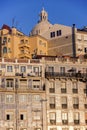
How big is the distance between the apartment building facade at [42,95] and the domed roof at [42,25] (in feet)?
89.2

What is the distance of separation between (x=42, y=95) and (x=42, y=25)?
35200mm

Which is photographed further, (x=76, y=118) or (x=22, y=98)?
(x=76, y=118)

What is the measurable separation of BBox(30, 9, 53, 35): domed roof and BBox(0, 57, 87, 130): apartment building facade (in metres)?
27.2

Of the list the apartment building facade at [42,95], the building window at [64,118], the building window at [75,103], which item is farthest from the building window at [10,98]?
the building window at [75,103]

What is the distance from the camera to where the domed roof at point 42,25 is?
105 meters

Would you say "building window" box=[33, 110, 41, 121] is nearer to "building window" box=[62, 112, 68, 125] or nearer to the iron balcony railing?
"building window" box=[62, 112, 68, 125]

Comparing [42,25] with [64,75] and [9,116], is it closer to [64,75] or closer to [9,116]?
[64,75]

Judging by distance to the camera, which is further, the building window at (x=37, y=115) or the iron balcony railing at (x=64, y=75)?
the iron balcony railing at (x=64, y=75)

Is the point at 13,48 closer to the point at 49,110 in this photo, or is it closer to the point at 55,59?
the point at 55,59

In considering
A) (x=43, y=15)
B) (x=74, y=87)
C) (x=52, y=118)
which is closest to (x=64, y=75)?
(x=74, y=87)

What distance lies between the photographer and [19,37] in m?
94.1

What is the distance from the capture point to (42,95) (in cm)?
7438

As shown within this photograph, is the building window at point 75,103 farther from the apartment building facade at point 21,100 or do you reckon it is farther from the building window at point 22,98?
the building window at point 22,98

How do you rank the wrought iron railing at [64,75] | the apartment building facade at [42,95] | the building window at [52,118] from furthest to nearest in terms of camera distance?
the wrought iron railing at [64,75] → the building window at [52,118] → the apartment building facade at [42,95]
